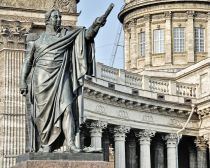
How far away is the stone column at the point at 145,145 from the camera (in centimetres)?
5400

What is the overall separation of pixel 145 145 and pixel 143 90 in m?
3.90

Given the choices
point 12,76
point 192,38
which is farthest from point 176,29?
point 12,76

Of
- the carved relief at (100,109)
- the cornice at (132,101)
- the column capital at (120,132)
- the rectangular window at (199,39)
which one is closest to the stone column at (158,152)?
the cornice at (132,101)

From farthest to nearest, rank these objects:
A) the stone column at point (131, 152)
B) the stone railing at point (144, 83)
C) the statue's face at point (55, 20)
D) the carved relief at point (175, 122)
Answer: the carved relief at point (175, 122) < the stone column at point (131, 152) < the stone railing at point (144, 83) < the statue's face at point (55, 20)

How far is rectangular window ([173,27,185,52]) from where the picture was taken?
252 feet

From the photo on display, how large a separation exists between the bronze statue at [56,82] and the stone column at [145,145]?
42389mm

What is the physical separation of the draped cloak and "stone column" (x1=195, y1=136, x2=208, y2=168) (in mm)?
46919

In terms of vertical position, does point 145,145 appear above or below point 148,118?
below

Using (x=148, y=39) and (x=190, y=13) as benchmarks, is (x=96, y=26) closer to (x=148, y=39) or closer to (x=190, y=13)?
(x=190, y=13)

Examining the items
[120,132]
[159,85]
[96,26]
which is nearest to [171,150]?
[159,85]

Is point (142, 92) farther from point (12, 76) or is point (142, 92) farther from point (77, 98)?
point (77, 98)

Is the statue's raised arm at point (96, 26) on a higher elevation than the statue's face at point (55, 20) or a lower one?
lower

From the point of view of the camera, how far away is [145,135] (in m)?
54.0

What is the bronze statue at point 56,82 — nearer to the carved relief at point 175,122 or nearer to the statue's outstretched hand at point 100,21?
the statue's outstretched hand at point 100,21
